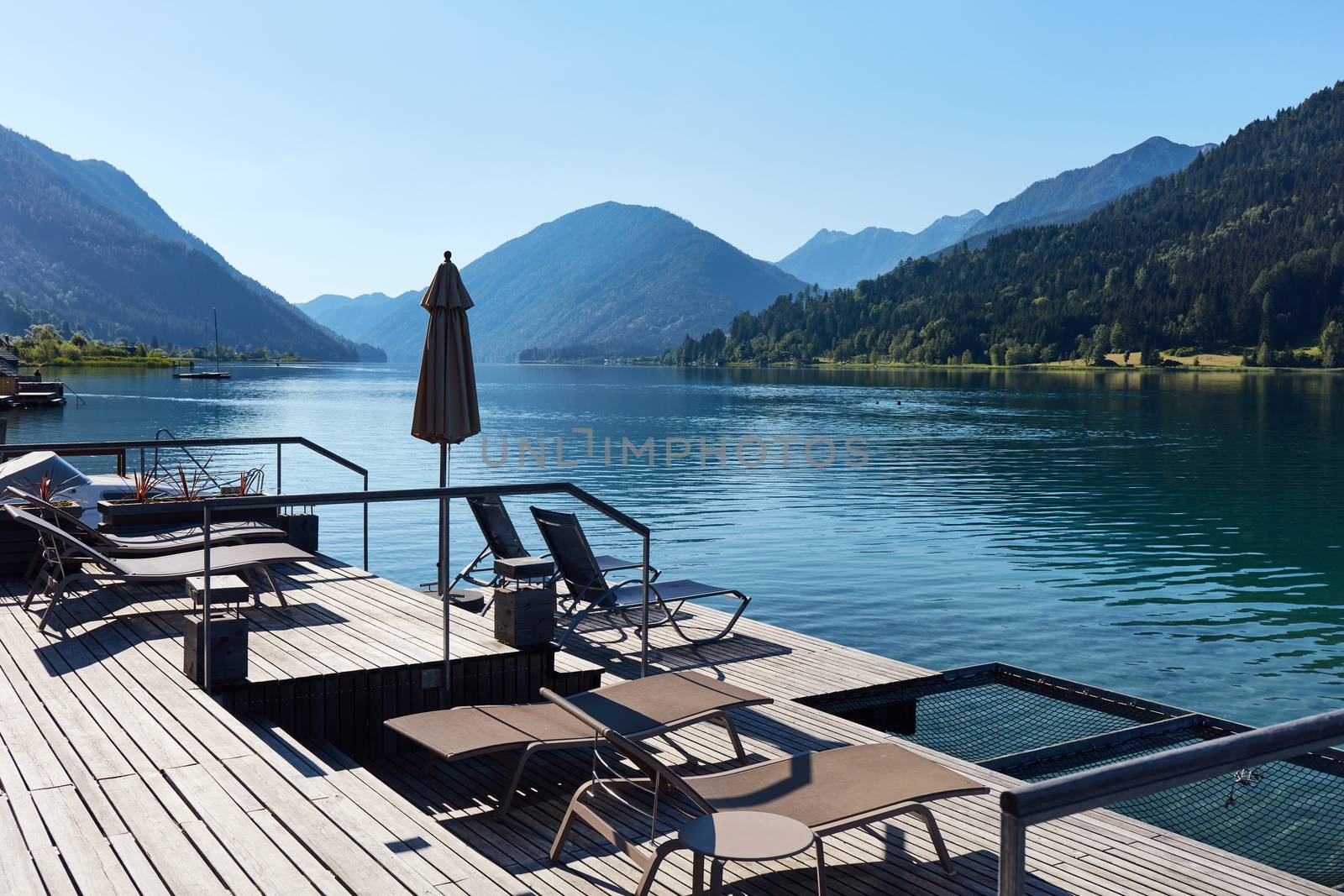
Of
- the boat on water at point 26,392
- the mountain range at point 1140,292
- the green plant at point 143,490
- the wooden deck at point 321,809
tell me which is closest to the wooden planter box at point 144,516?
the green plant at point 143,490

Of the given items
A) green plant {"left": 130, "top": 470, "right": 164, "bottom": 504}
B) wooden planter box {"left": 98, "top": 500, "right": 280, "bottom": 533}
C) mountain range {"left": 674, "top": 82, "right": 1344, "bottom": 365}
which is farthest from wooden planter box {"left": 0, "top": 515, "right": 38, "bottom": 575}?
mountain range {"left": 674, "top": 82, "right": 1344, "bottom": 365}

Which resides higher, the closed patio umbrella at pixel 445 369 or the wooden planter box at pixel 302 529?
the closed patio umbrella at pixel 445 369

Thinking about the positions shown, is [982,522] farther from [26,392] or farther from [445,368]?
[26,392]

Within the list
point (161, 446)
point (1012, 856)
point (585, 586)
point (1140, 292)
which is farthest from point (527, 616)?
point (1140, 292)

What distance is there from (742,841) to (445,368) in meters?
5.52

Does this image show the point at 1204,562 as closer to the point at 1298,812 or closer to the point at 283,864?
the point at 1298,812

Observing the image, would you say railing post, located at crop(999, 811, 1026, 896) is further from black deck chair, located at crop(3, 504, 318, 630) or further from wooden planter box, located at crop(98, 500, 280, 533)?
wooden planter box, located at crop(98, 500, 280, 533)

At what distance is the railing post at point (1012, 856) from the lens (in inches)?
71.6

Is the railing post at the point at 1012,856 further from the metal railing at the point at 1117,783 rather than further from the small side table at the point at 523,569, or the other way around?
the small side table at the point at 523,569

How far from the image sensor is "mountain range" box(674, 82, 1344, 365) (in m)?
144

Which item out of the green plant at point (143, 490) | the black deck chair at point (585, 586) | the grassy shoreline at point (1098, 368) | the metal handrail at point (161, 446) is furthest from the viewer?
the grassy shoreline at point (1098, 368)

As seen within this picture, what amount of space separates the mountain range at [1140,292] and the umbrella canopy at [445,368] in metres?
146

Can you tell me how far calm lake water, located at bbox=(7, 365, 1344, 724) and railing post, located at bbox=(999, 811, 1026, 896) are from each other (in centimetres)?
1055

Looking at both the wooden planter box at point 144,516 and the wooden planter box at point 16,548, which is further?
the wooden planter box at point 144,516
